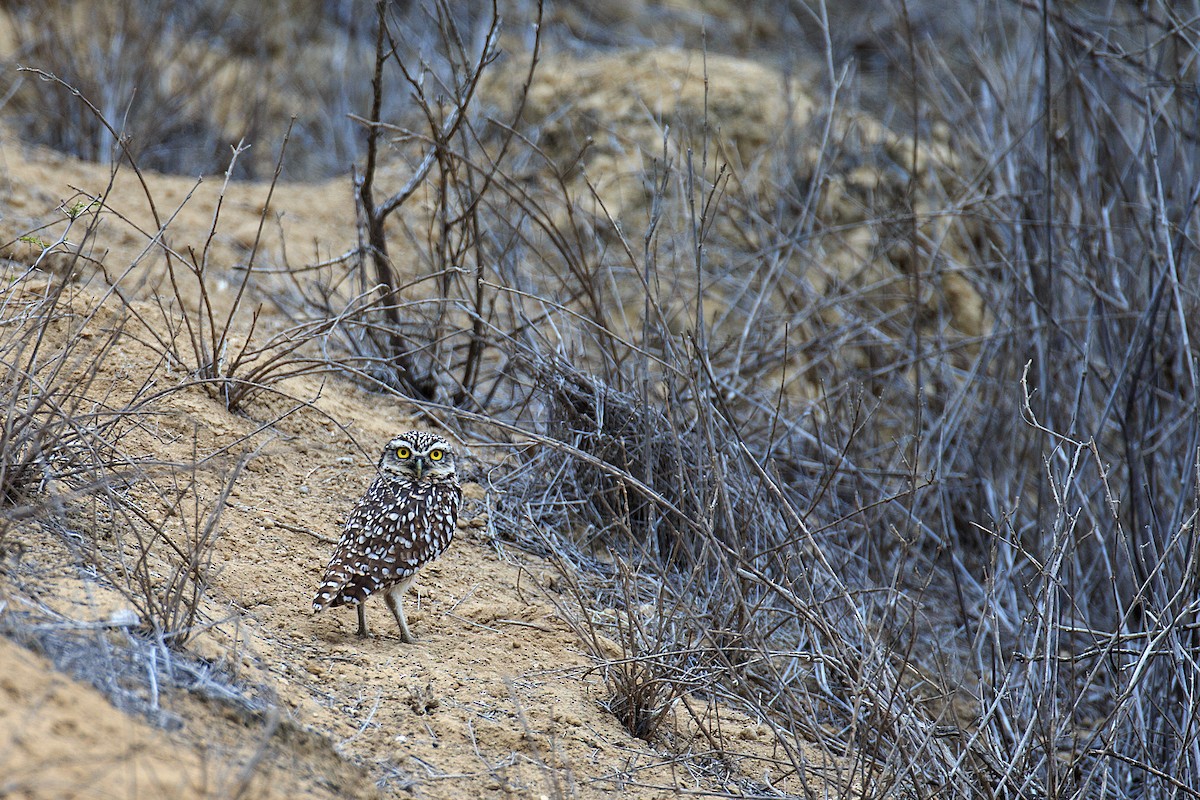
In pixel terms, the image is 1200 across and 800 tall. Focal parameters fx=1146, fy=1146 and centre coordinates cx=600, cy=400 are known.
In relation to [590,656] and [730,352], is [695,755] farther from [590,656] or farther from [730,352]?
[730,352]

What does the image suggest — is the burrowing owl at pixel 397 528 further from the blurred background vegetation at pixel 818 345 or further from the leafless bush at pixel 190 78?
the leafless bush at pixel 190 78

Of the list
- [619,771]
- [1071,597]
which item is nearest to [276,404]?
[619,771]

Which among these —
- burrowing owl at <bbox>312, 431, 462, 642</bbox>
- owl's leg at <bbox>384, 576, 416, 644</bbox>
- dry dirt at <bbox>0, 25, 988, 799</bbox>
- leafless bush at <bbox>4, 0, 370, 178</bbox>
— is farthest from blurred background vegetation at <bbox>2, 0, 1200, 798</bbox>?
owl's leg at <bbox>384, 576, 416, 644</bbox>

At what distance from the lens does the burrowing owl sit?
147 inches

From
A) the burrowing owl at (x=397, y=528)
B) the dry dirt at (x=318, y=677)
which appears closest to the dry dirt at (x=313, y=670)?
the dry dirt at (x=318, y=677)

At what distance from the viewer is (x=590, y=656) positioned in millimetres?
3779

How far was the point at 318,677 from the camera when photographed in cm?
345

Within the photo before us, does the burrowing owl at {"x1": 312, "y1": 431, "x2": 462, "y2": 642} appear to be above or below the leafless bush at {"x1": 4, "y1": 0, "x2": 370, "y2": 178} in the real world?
below

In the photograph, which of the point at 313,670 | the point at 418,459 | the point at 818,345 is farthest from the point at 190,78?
the point at 313,670

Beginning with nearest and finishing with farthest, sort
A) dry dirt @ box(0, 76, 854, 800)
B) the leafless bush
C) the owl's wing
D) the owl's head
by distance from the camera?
dry dirt @ box(0, 76, 854, 800), the owl's wing, the owl's head, the leafless bush

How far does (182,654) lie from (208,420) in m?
1.72

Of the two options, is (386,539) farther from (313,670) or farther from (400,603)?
(313,670)

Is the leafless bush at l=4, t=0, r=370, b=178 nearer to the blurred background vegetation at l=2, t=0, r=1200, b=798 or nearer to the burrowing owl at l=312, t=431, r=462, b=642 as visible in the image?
the blurred background vegetation at l=2, t=0, r=1200, b=798

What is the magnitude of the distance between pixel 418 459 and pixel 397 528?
0.33m
